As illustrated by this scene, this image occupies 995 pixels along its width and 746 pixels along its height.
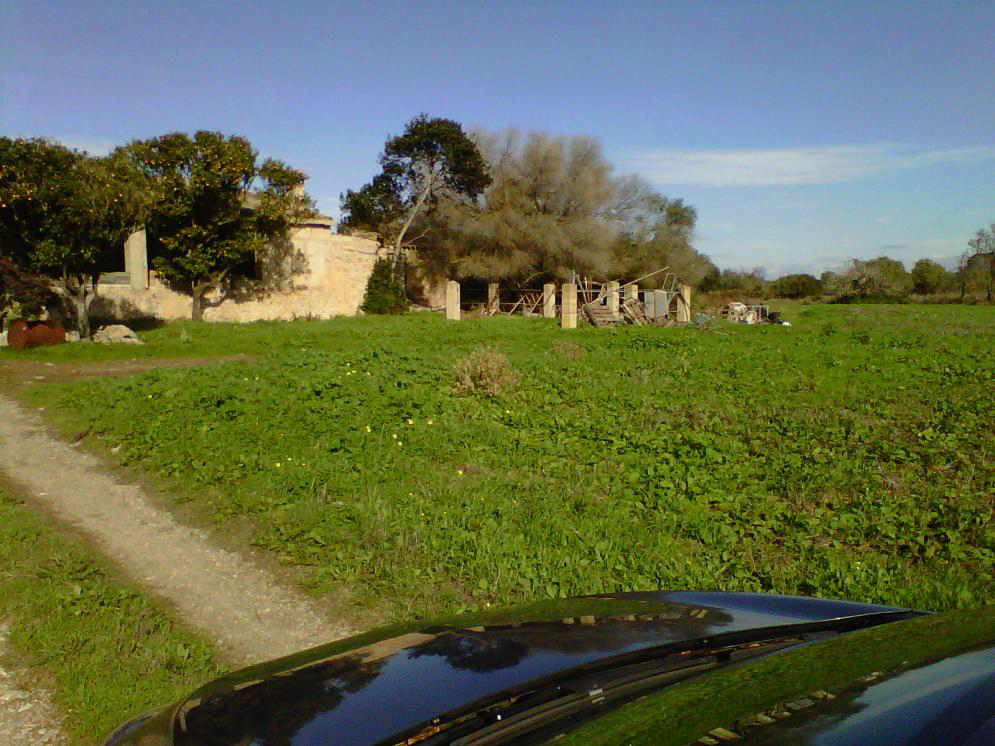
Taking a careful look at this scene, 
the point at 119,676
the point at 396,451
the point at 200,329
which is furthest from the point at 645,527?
the point at 200,329

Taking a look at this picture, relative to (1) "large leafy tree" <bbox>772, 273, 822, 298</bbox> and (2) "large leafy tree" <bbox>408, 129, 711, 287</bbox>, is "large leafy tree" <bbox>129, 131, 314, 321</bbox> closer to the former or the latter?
(2) "large leafy tree" <bbox>408, 129, 711, 287</bbox>

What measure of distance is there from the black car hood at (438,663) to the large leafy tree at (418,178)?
1201 inches

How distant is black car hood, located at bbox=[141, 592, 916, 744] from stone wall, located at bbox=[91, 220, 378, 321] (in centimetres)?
2401

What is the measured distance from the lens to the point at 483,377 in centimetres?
1101

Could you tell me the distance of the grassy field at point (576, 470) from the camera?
547 cm

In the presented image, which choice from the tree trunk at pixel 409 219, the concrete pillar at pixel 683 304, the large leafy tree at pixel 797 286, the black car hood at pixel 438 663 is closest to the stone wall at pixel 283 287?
the tree trunk at pixel 409 219

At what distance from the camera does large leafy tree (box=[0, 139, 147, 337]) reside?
17.3m

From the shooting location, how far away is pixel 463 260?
35.6 meters

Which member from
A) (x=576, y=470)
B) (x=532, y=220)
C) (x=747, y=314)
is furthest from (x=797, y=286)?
(x=576, y=470)

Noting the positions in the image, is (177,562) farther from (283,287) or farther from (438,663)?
(283,287)

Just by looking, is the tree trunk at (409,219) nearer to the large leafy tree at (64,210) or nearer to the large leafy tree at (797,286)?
the large leafy tree at (64,210)

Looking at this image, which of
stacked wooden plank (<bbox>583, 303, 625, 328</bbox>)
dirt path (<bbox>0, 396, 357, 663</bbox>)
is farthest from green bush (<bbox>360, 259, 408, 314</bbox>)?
dirt path (<bbox>0, 396, 357, 663</bbox>)

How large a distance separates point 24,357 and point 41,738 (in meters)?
13.9

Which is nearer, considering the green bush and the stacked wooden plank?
the stacked wooden plank
